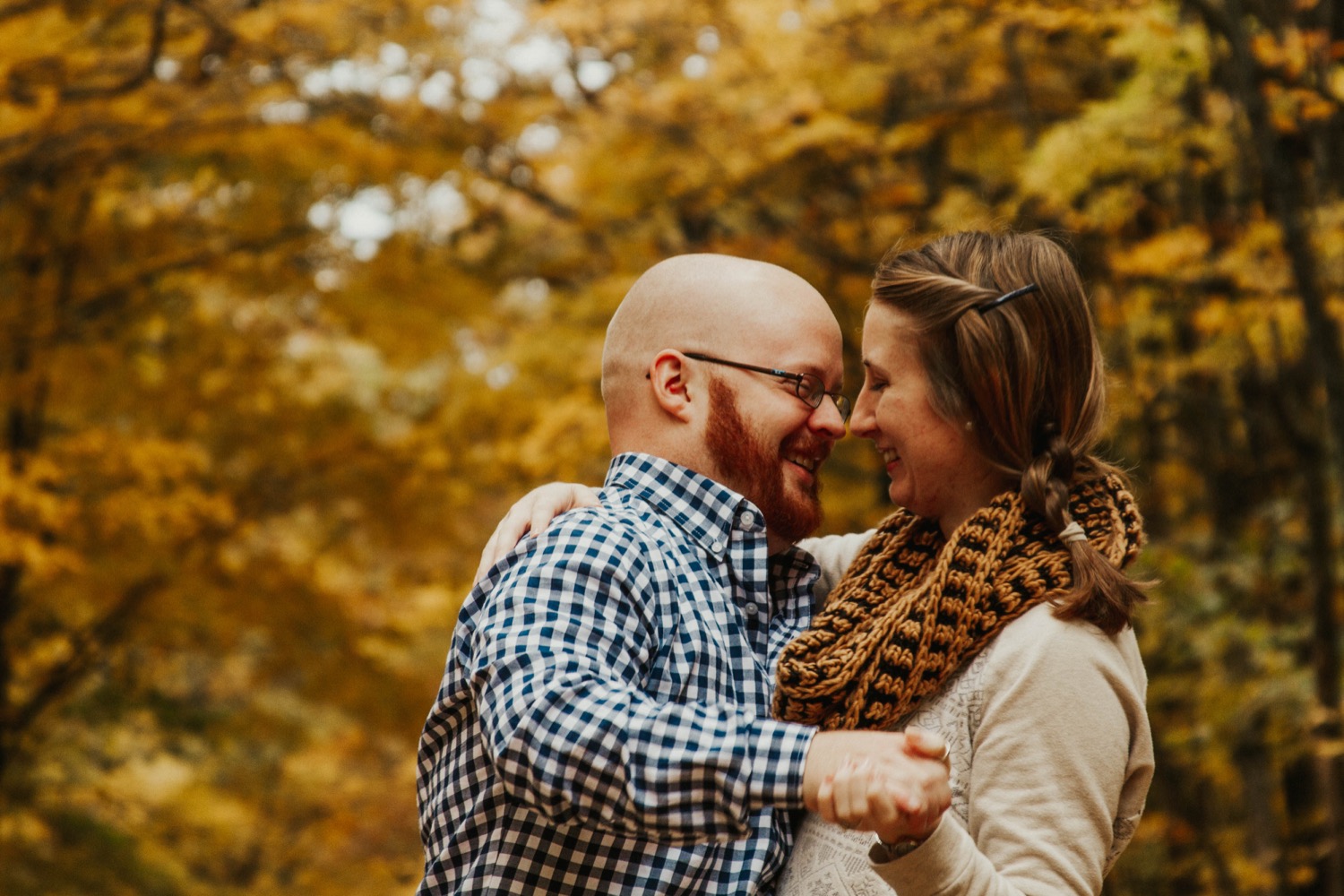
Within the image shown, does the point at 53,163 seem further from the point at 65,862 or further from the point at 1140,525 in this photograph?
the point at 1140,525

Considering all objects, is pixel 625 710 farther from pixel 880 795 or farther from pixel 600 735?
pixel 880 795

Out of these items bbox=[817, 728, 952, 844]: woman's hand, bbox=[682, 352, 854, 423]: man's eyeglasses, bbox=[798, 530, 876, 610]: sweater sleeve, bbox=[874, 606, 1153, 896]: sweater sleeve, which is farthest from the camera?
bbox=[798, 530, 876, 610]: sweater sleeve

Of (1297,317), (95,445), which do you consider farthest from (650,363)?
(95,445)

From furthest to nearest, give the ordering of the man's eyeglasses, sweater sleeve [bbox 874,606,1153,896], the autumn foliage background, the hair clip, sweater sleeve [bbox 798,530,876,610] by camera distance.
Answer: the autumn foliage background, sweater sleeve [bbox 798,530,876,610], the man's eyeglasses, the hair clip, sweater sleeve [bbox 874,606,1153,896]

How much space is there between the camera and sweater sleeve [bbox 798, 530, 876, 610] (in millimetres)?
2412

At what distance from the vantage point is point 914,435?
2.04 meters

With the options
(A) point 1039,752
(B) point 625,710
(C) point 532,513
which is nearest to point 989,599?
(A) point 1039,752

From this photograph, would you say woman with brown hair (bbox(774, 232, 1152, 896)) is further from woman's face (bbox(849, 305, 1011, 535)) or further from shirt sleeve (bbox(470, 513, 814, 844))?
shirt sleeve (bbox(470, 513, 814, 844))

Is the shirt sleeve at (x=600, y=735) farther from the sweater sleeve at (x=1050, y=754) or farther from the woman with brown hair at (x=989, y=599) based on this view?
the sweater sleeve at (x=1050, y=754)

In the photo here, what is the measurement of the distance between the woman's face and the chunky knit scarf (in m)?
0.13

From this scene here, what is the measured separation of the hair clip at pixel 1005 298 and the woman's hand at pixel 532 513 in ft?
2.15

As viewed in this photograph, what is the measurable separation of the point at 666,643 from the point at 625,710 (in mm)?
Answer: 349

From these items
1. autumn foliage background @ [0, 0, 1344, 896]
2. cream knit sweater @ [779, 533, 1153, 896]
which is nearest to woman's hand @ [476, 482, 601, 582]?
cream knit sweater @ [779, 533, 1153, 896]

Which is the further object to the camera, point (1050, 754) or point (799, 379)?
point (799, 379)
